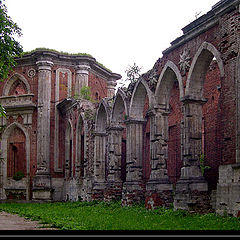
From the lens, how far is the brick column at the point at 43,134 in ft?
86.1

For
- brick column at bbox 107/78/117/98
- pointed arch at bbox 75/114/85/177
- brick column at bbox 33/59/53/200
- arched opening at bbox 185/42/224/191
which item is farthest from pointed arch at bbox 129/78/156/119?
brick column at bbox 107/78/117/98

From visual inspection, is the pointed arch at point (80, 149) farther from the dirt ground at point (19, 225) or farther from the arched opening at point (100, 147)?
the dirt ground at point (19, 225)

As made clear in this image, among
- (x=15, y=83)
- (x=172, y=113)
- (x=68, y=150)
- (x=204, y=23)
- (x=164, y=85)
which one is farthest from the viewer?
(x=15, y=83)

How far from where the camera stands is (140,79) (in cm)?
1677

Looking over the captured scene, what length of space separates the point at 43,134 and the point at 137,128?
10.8m

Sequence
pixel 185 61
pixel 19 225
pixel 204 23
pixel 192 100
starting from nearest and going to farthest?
pixel 19 225
pixel 204 23
pixel 192 100
pixel 185 61

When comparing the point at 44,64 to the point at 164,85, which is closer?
the point at 164,85

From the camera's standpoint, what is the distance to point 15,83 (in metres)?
29.0

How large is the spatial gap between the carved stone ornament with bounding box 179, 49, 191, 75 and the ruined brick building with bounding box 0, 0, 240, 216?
3cm

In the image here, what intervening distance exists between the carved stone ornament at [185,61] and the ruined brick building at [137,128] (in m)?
0.03

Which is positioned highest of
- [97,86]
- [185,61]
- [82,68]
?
[82,68]

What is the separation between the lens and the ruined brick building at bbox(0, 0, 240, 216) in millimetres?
11766

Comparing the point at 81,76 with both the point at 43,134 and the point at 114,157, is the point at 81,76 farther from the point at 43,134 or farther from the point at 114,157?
the point at 114,157

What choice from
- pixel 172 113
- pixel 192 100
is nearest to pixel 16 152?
pixel 172 113
